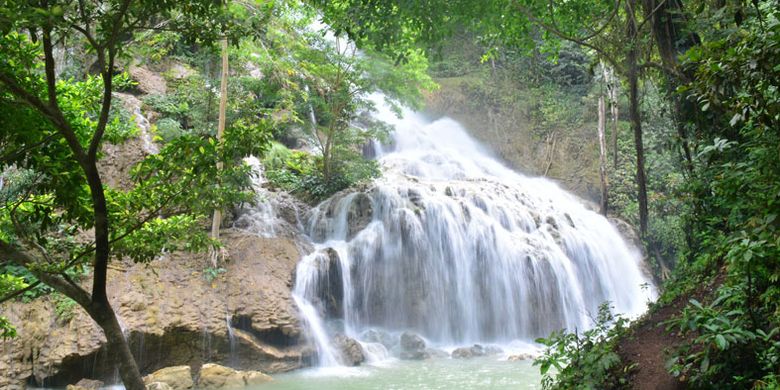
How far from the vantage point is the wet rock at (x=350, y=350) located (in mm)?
10789

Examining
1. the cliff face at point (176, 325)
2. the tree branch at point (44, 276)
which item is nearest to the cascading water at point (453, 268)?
the cliff face at point (176, 325)

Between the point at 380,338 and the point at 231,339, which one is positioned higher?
the point at 231,339

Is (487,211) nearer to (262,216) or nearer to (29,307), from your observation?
(262,216)

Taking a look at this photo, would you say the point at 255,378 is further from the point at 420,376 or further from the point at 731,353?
the point at 731,353

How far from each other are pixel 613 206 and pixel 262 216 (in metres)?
13.4

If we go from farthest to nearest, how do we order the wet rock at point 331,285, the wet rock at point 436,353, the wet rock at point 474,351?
1. the wet rock at point 331,285
2. the wet rock at point 436,353
3. the wet rock at point 474,351

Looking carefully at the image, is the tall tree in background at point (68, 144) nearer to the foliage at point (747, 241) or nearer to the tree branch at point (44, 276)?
the tree branch at point (44, 276)

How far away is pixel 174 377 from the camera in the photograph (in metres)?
9.06

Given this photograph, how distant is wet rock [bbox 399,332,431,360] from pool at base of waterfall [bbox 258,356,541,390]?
287 millimetres

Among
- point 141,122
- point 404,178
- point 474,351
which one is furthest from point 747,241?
point 404,178

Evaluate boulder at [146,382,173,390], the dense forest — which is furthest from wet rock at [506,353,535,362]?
boulder at [146,382,173,390]

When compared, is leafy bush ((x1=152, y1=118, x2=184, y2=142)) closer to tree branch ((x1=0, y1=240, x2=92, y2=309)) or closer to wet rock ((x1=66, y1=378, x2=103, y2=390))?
wet rock ((x1=66, y1=378, x2=103, y2=390))

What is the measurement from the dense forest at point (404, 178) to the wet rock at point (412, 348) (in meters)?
0.05

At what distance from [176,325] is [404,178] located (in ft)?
31.1
